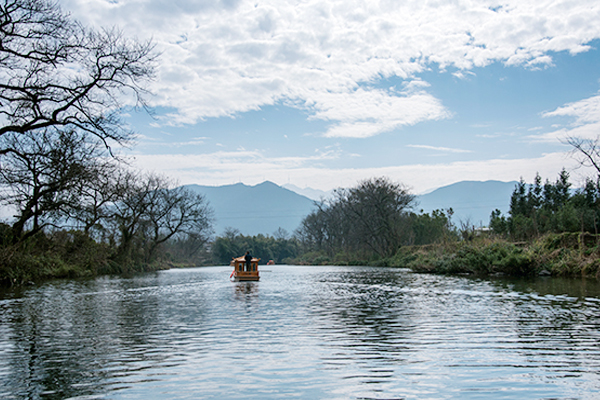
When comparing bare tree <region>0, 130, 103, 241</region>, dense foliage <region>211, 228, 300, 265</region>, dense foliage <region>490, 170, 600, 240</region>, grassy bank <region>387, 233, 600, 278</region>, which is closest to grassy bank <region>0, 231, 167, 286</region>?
bare tree <region>0, 130, 103, 241</region>

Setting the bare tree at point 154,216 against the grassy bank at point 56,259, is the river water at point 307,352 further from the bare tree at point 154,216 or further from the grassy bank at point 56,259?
the bare tree at point 154,216

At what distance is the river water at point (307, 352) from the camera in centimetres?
485

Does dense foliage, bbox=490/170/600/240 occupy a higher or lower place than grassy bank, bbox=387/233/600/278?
higher

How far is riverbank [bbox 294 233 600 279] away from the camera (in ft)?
75.1

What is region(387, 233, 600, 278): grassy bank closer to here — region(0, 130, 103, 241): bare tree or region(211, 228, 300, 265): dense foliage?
region(0, 130, 103, 241): bare tree

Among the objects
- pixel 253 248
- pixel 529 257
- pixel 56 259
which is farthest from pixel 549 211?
pixel 253 248

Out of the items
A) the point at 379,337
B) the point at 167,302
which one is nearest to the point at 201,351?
the point at 379,337

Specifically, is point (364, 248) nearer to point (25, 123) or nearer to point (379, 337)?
point (25, 123)

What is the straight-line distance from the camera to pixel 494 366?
5.74m

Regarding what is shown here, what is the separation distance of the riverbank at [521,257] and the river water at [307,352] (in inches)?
506

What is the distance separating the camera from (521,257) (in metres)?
25.5

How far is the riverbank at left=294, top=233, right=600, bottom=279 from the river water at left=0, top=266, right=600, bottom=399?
12845mm

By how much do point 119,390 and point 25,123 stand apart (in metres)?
17.5

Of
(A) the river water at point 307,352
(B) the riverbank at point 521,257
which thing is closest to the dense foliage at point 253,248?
(B) the riverbank at point 521,257
